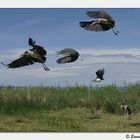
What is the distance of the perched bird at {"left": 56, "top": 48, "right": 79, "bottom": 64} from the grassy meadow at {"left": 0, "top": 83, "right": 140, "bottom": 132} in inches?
10.3

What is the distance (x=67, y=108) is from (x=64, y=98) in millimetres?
110

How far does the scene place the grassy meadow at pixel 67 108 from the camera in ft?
37.2

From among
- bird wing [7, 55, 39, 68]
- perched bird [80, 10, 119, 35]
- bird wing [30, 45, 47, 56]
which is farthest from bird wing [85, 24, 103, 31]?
bird wing [7, 55, 39, 68]

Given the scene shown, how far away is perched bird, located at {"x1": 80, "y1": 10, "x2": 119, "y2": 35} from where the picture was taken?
11320 millimetres

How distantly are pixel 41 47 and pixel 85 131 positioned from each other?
933mm

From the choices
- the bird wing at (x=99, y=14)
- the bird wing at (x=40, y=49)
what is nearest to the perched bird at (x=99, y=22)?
the bird wing at (x=99, y=14)

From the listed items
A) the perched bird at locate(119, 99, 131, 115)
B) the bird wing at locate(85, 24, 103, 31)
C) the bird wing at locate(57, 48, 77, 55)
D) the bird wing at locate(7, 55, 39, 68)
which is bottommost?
the perched bird at locate(119, 99, 131, 115)

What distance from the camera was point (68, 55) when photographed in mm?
11367

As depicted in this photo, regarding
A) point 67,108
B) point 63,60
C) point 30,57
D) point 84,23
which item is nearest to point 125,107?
point 67,108

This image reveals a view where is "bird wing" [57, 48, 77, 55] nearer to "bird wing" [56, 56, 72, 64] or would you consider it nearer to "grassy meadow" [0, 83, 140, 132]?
"bird wing" [56, 56, 72, 64]

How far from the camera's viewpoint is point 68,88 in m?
11.5

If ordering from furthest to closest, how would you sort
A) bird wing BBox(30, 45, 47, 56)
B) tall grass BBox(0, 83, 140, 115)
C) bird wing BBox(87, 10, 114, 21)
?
tall grass BBox(0, 83, 140, 115) < bird wing BBox(30, 45, 47, 56) < bird wing BBox(87, 10, 114, 21)

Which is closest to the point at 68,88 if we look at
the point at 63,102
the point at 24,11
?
the point at 63,102
